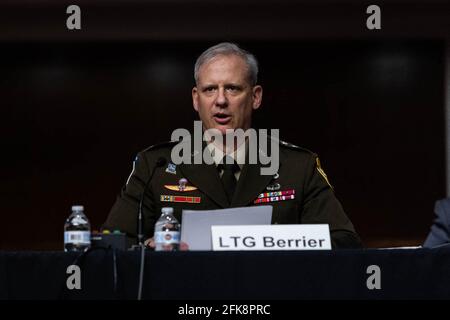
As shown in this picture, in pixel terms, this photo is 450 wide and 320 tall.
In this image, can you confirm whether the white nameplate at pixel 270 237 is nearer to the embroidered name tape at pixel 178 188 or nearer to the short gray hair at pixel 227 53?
the embroidered name tape at pixel 178 188

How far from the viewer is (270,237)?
7.66 feet

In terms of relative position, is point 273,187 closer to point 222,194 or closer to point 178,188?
point 222,194

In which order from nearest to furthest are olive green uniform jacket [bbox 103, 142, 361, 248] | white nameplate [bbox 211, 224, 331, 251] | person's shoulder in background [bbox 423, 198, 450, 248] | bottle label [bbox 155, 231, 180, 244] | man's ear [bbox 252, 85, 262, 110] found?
white nameplate [bbox 211, 224, 331, 251] → bottle label [bbox 155, 231, 180, 244] → olive green uniform jacket [bbox 103, 142, 361, 248] → man's ear [bbox 252, 85, 262, 110] → person's shoulder in background [bbox 423, 198, 450, 248]

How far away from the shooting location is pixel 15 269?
2.22 meters

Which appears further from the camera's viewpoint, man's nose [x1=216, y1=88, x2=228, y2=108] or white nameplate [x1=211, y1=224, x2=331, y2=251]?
man's nose [x1=216, y1=88, x2=228, y2=108]

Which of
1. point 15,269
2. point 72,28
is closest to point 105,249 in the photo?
point 15,269

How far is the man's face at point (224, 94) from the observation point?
313 centimetres

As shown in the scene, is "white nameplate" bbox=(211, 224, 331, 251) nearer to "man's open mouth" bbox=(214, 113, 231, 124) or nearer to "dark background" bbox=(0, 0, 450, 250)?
"man's open mouth" bbox=(214, 113, 231, 124)

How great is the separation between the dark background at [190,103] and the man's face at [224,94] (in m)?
2.99

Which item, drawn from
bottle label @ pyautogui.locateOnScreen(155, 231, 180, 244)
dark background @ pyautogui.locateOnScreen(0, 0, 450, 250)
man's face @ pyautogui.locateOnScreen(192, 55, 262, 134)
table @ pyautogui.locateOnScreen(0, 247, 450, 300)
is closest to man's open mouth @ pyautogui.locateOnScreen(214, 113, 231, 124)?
man's face @ pyautogui.locateOnScreen(192, 55, 262, 134)

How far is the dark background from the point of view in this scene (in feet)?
20.3

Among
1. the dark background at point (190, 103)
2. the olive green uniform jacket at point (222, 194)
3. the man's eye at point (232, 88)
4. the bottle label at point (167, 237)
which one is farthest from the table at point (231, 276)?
the dark background at point (190, 103)

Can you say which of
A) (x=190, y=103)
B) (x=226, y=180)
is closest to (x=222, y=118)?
(x=226, y=180)
